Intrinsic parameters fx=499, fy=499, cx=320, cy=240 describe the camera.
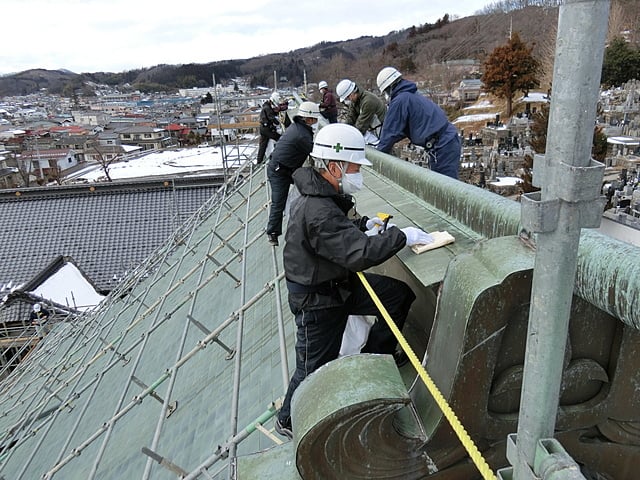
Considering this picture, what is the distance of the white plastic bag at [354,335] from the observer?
3109 mm

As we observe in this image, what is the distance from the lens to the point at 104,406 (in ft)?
19.0

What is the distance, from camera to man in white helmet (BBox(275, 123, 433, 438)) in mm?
2631

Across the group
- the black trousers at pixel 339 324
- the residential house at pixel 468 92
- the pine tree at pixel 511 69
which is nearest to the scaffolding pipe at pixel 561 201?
the black trousers at pixel 339 324

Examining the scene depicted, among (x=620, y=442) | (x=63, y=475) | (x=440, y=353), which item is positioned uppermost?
(x=440, y=353)

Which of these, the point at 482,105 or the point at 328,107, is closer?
the point at 328,107

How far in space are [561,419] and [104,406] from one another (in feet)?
17.2

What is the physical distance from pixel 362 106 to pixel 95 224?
16354 millimetres

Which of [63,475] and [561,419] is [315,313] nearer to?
[561,419]

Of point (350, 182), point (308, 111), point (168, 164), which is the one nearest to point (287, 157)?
point (308, 111)

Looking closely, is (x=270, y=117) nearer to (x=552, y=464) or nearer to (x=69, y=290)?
(x=552, y=464)

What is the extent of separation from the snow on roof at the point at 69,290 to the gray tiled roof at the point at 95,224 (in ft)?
3.31

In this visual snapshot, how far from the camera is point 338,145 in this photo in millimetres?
2877

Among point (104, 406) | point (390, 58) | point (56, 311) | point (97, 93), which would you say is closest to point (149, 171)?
point (56, 311)

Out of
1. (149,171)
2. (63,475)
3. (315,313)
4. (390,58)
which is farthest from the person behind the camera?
(390,58)
